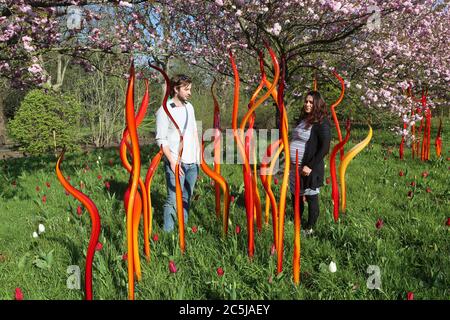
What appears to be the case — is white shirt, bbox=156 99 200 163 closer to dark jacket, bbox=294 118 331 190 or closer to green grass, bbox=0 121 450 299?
green grass, bbox=0 121 450 299

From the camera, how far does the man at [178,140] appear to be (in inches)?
128

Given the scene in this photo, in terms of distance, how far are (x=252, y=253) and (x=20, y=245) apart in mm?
2125

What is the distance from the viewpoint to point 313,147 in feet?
12.0

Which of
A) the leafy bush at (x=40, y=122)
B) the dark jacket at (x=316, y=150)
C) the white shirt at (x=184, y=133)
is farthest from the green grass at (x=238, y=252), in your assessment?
the leafy bush at (x=40, y=122)

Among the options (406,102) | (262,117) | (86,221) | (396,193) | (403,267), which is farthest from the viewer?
(262,117)

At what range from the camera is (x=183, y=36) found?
26.5ft

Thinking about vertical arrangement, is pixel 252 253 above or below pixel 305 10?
below

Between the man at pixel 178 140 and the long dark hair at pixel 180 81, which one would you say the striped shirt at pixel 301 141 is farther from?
the long dark hair at pixel 180 81

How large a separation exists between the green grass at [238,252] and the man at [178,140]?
0.94ft

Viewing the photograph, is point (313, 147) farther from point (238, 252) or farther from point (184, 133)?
point (238, 252)

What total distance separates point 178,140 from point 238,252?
1186mm
